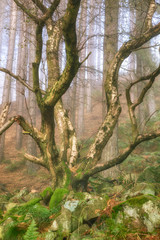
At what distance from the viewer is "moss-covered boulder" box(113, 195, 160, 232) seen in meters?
2.44

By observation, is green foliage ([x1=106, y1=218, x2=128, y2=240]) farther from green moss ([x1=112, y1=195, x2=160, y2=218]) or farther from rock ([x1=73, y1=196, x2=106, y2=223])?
rock ([x1=73, y1=196, x2=106, y2=223])

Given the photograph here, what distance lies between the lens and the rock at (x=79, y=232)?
2.46 meters

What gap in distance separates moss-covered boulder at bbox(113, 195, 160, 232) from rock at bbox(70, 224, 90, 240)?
0.44 m

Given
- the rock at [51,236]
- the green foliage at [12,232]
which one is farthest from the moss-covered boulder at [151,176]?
the green foliage at [12,232]

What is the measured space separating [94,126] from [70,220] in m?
15.3

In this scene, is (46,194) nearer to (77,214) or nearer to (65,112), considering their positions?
(77,214)

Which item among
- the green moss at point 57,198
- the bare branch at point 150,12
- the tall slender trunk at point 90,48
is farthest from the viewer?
the tall slender trunk at point 90,48

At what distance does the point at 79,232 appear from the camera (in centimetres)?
259

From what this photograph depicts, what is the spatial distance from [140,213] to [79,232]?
2.89ft

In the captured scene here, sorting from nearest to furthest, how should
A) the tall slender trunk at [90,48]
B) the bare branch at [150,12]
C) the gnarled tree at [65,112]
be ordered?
1. the gnarled tree at [65,112]
2. the bare branch at [150,12]
3. the tall slender trunk at [90,48]

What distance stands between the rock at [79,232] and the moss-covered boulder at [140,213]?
440mm

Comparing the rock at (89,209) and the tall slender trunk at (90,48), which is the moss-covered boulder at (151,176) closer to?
the rock at (89,209)

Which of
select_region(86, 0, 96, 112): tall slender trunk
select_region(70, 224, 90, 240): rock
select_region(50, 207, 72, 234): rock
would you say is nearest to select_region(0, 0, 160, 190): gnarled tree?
select_region(86, 0, 96, 112): tall slender trunk

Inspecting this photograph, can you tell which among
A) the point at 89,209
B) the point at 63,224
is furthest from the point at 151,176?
the point at 63,224
